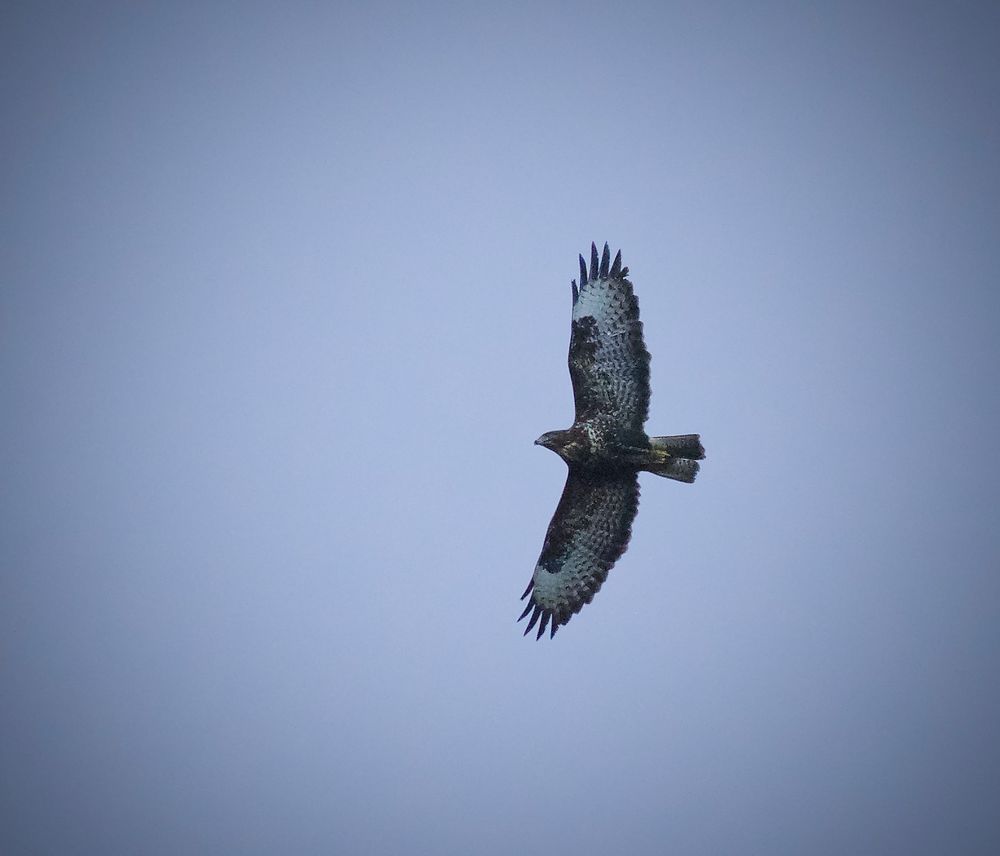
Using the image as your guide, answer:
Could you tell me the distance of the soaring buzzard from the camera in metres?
7.69

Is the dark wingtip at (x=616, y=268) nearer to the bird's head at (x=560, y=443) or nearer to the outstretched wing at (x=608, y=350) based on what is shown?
the outstretched wing at (x=608, y=350)

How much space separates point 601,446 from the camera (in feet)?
25.7

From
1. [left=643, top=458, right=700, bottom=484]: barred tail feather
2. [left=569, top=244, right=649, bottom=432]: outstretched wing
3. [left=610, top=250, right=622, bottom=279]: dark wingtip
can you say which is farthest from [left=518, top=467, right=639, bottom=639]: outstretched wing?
[left=610, top=250, right=622, bottom=279]: dark wingtip

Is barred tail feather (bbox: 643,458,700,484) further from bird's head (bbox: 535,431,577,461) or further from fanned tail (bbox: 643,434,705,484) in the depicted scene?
bird's head (bbox: 535,431,577,461)

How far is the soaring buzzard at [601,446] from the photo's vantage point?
7.69 m

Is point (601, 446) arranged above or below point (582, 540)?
above

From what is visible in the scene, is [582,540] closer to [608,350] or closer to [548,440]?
[548,440]

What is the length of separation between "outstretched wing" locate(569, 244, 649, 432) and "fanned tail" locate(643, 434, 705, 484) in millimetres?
290

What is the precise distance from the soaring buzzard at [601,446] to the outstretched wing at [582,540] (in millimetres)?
10

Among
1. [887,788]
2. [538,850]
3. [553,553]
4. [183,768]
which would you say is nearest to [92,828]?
[183,768]

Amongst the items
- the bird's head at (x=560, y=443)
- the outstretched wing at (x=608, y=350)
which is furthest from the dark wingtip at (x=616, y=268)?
the bird's head at (x=560, y=443)

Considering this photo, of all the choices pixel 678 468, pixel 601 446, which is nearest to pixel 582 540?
pixel 601 446

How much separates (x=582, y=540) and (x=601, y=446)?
1.14 meters

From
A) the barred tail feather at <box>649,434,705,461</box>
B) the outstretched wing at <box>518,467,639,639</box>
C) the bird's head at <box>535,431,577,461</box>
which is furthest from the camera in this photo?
the outstretched wing at <box>518,467,639,639</box>
